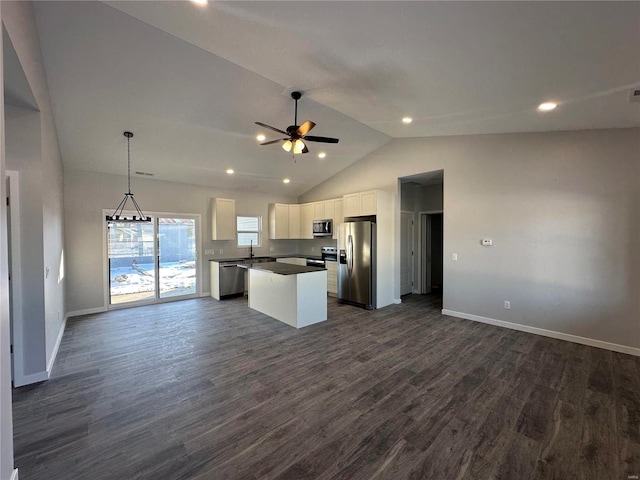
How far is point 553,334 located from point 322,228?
482 cm

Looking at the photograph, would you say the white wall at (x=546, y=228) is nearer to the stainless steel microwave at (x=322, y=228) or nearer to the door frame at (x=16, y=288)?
the stainless steel microwave at (x=322, y=228)

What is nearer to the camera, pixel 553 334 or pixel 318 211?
pixel 553 334

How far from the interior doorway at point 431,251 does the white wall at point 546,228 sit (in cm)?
185

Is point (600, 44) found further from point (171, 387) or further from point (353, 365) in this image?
point (171, 387)

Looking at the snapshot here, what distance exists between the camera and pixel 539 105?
306 centimetres

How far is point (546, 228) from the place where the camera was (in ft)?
12.7

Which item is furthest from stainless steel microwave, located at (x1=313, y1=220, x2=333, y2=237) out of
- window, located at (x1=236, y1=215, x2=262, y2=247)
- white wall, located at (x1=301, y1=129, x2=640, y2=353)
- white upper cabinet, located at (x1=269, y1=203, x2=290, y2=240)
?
white wall, located at (x1=301, y1=129, x2=640, y2=353)

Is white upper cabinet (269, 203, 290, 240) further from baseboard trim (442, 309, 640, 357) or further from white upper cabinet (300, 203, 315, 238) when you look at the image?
baseboard trim (442, 309, 640, 357)


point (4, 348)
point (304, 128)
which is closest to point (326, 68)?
point (304, 128)

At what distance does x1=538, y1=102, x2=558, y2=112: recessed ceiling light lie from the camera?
298 centimetres

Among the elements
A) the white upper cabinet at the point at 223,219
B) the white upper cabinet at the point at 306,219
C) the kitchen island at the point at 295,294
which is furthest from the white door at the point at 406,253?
the white upper cabinet at the point at 223,219

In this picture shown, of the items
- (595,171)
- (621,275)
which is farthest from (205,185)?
(621,275)

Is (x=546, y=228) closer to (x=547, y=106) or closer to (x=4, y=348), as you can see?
(x=547, y=106)

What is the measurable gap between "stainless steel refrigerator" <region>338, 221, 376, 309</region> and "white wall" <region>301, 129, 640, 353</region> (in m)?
1.35
